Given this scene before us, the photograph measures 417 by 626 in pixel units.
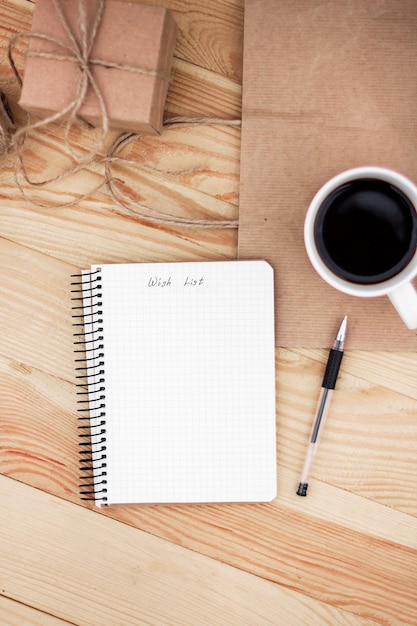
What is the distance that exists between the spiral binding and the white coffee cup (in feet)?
0.79

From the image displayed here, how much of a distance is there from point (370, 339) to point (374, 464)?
135 millimetres

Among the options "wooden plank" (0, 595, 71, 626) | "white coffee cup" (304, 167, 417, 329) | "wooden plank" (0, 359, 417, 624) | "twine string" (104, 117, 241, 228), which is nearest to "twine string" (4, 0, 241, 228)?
"twine string" (104, 117, 241, 228)

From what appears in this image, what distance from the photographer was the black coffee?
53 centimetres

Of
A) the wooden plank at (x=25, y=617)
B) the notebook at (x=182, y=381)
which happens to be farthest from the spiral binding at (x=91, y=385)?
the wooden plank at (x=25, y=617)

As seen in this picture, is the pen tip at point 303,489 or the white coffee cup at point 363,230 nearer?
the white coffee cup at point 363,230

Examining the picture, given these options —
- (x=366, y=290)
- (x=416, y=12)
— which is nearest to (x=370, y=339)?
(x=366, y=290)

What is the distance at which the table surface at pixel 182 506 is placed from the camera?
62 cm

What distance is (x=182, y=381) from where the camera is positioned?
62 cm

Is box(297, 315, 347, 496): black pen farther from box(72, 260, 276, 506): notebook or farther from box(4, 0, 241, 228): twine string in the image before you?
box(4, 0, 241, 228): twine string

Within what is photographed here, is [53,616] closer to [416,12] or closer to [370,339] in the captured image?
[370,339]

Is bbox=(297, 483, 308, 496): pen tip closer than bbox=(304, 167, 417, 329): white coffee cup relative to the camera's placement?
No

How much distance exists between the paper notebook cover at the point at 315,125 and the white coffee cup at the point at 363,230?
0.09 m

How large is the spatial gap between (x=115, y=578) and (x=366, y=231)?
1.49 ft

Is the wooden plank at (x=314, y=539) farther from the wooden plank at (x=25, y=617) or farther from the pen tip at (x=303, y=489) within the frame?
the wooden plank at (x=25, y=617)
